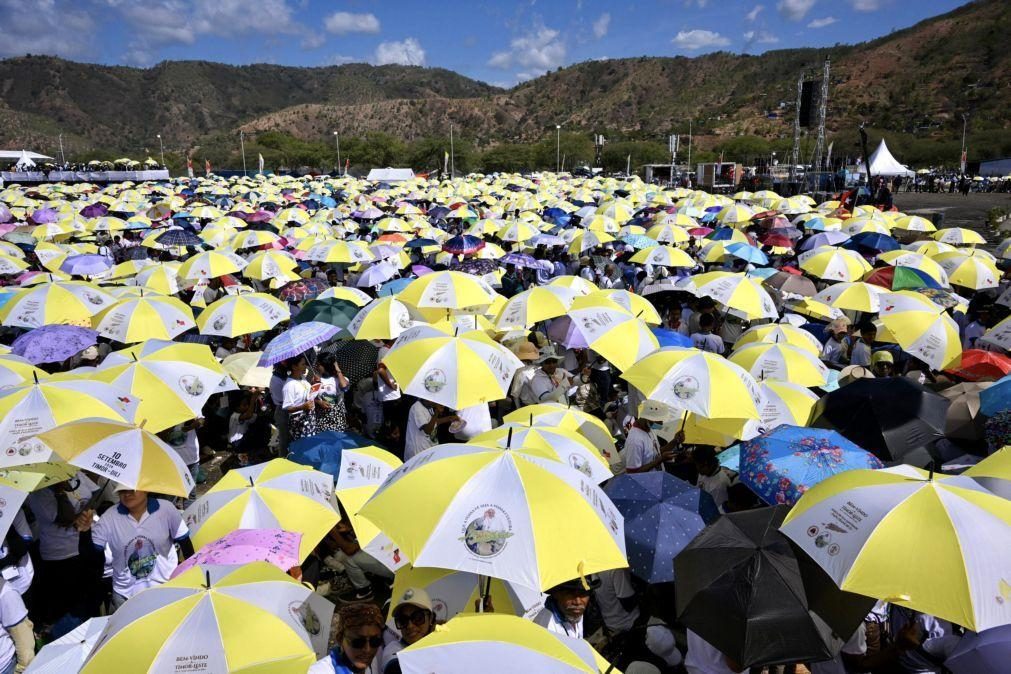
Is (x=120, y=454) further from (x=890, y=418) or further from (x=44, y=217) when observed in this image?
(x=44, y=217)

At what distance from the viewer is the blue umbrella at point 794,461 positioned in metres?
3.88

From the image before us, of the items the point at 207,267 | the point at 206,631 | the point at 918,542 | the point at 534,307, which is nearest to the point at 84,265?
the point at 207,267

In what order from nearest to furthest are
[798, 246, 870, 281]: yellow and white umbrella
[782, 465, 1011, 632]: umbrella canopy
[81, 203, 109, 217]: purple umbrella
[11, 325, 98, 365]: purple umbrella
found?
[782, 465, 1011, 632]: umbrella canopy
[11, 325, 98, 365]: purple umbrella
[798, 246, 870, 281]: yellow and white umbrella
[81, 203, 109, 217]: purple umbrella

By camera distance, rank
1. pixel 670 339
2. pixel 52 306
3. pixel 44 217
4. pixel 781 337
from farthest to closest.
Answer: pixel 44 217 < pixel 52 306 < pixel 670 339 < pixel 781 337

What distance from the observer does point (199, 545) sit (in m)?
3.70

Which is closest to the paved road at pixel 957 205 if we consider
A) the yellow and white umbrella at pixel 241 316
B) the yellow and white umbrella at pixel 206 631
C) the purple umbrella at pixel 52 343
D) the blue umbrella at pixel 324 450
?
the yellow and white umbrella at pixel 241 316

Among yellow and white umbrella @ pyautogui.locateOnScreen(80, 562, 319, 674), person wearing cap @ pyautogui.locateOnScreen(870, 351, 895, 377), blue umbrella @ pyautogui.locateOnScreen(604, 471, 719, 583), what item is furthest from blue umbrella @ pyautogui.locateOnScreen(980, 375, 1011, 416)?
yellow and white umbrella @ pyautogui.locateOnScreen(80, 562, 319, 674)

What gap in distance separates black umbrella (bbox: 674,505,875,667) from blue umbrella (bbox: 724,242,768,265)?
8.64 meters

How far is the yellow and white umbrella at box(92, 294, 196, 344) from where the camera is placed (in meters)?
6.86

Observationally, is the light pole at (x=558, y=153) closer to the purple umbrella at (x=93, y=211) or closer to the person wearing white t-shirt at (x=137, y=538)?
the purple umbrella at (x=93, y=211)

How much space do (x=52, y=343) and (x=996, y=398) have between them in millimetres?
8151

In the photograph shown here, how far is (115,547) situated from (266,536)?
1.02 meters

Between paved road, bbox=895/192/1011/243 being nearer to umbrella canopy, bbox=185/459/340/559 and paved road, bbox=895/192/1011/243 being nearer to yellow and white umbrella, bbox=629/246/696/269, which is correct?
yellow and white umbrella, bbox=629/246/696/269

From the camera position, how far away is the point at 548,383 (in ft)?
20.5
